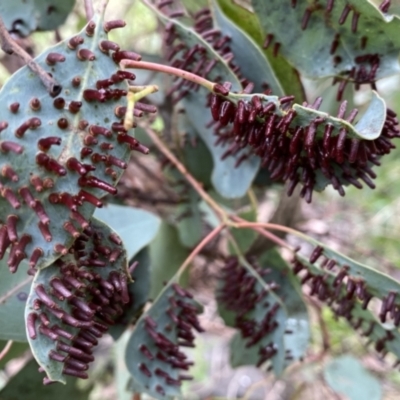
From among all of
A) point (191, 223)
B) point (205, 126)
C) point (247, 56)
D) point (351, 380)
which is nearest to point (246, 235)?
point (191, 223)

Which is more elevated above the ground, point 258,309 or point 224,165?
point 224,165

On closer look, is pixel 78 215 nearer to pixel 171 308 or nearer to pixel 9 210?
pixel 9 210

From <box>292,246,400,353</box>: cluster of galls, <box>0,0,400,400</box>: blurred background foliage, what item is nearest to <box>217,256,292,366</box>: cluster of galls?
<box>292,246,400,353</box>: cluster of galls

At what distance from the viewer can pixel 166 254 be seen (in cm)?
91

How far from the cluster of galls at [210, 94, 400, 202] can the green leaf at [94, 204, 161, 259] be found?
0.84 feet

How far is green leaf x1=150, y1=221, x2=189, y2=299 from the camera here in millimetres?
850

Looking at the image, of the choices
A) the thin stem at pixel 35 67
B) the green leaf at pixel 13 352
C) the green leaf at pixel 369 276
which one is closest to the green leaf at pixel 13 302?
the green leaf at pixel 13 352

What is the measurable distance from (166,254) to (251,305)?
9.4 inches

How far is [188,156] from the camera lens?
87cm

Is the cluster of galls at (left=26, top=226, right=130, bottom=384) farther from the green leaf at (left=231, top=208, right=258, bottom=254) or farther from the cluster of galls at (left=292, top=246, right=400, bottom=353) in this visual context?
the green leaf at (left=231, top=208, right=258, bottom=254)

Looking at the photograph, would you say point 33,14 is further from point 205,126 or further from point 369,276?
point 369,276

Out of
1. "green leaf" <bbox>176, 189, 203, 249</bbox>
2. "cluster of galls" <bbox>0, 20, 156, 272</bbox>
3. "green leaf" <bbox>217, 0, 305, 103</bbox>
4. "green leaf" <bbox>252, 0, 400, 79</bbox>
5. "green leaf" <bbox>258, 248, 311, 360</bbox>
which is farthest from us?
"green leaf" <bbox>176, 189, 203, 249</bbox>

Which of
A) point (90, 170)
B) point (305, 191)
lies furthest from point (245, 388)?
point (90, 170)

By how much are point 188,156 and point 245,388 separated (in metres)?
0.87
